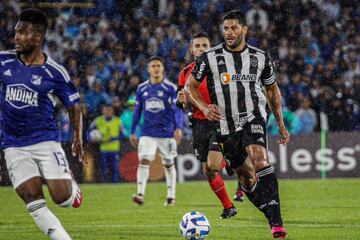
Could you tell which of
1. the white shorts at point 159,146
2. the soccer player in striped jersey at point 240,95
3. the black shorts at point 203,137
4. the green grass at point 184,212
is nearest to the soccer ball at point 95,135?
the green grass at point 184,212

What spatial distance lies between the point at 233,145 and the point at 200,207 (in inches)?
169

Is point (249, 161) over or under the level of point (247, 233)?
over

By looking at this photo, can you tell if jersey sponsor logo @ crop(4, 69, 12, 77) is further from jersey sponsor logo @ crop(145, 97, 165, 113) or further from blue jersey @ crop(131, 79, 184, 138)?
jersey sponsor logo @ crop(145, 97, 165, 113)

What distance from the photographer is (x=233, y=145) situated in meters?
8.87

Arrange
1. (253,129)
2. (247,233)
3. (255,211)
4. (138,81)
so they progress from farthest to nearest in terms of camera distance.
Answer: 1. (138,81)
2. (255,211)
3. (247,233)
4. (253,129)

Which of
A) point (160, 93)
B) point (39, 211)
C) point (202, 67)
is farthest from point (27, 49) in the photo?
point (160, 93)

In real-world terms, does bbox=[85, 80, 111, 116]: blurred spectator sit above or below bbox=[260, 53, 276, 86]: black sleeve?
below

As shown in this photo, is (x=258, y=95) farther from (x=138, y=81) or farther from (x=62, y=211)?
(x=138, y=81)

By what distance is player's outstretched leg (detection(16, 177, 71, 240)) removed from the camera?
22.6 ft

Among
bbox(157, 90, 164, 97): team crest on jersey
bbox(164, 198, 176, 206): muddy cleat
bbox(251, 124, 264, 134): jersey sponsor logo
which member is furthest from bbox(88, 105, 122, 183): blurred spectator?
bbox(251, 124, 264, 134): jersey sponsor logo

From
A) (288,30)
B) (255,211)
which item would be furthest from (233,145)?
(288,30)

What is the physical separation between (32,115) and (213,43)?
13757 mm

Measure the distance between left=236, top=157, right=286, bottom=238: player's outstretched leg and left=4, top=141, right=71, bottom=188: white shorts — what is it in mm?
2047

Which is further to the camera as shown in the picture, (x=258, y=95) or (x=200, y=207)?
(x=200, y=207)
